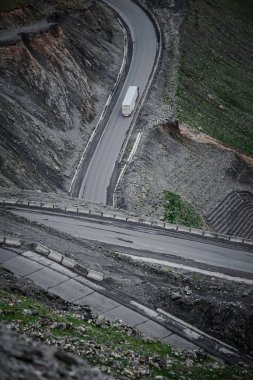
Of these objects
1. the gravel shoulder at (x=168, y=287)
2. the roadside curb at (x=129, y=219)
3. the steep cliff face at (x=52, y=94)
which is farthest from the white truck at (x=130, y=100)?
the gravel shoulder at (x=168, y=287)

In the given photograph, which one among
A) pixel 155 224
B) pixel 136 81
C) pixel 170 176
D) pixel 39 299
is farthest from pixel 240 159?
pixel 39 299

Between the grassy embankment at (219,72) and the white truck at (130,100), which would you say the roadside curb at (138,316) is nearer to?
the white truck at (130,100)

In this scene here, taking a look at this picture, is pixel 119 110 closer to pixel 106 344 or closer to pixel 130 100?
pixel 130 100

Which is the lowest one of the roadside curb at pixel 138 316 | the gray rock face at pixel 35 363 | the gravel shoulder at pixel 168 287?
the roadside curb at pixel 138 316

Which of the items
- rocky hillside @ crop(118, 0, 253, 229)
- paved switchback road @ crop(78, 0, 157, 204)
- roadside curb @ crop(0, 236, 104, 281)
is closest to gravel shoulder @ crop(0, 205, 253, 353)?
roadside curb @ crop(0, 236, 104, 281)

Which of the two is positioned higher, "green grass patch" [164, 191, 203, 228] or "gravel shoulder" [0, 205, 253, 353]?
"green grass patch" [164, 191, 203, 228]

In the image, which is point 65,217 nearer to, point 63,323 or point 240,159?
point 63,323

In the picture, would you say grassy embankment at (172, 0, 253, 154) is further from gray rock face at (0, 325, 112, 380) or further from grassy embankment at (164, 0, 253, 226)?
gray rock face at (0, 325, 112, 380)

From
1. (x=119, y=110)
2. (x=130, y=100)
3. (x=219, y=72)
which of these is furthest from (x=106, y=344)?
(x=219, y=72)
